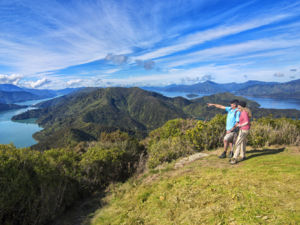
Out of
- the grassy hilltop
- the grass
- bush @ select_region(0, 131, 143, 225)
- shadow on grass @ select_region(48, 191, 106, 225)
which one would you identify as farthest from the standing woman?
bush @ select_region(0, 131, 143, 225)

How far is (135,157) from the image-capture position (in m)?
12.9

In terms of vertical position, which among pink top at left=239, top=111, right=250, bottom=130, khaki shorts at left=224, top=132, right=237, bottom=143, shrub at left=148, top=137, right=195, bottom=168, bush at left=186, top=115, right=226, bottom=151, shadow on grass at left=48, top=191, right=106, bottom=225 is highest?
pink top at left=239, top=111, right=250, bottom=130

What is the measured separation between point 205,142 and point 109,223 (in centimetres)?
799

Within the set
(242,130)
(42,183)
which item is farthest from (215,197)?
(42,183)

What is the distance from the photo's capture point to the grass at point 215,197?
11.1 feet

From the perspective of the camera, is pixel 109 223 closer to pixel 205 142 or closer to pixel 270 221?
pixel 270 221

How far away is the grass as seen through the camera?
11.1 feet

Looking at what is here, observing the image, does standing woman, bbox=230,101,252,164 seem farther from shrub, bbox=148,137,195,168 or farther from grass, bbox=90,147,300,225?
shrub, bbox=148,137,195,168

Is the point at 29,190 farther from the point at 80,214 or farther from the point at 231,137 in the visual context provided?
the point at 231,137

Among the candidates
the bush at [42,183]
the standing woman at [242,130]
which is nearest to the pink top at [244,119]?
the standing woman at [242,130]

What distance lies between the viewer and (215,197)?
425 centimetres

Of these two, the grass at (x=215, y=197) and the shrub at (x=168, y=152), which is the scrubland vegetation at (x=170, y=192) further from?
the shrub at (x=168, y=152)

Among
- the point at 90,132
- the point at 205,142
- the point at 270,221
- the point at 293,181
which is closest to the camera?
the point at 270,221

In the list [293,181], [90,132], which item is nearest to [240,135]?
[293,181]
